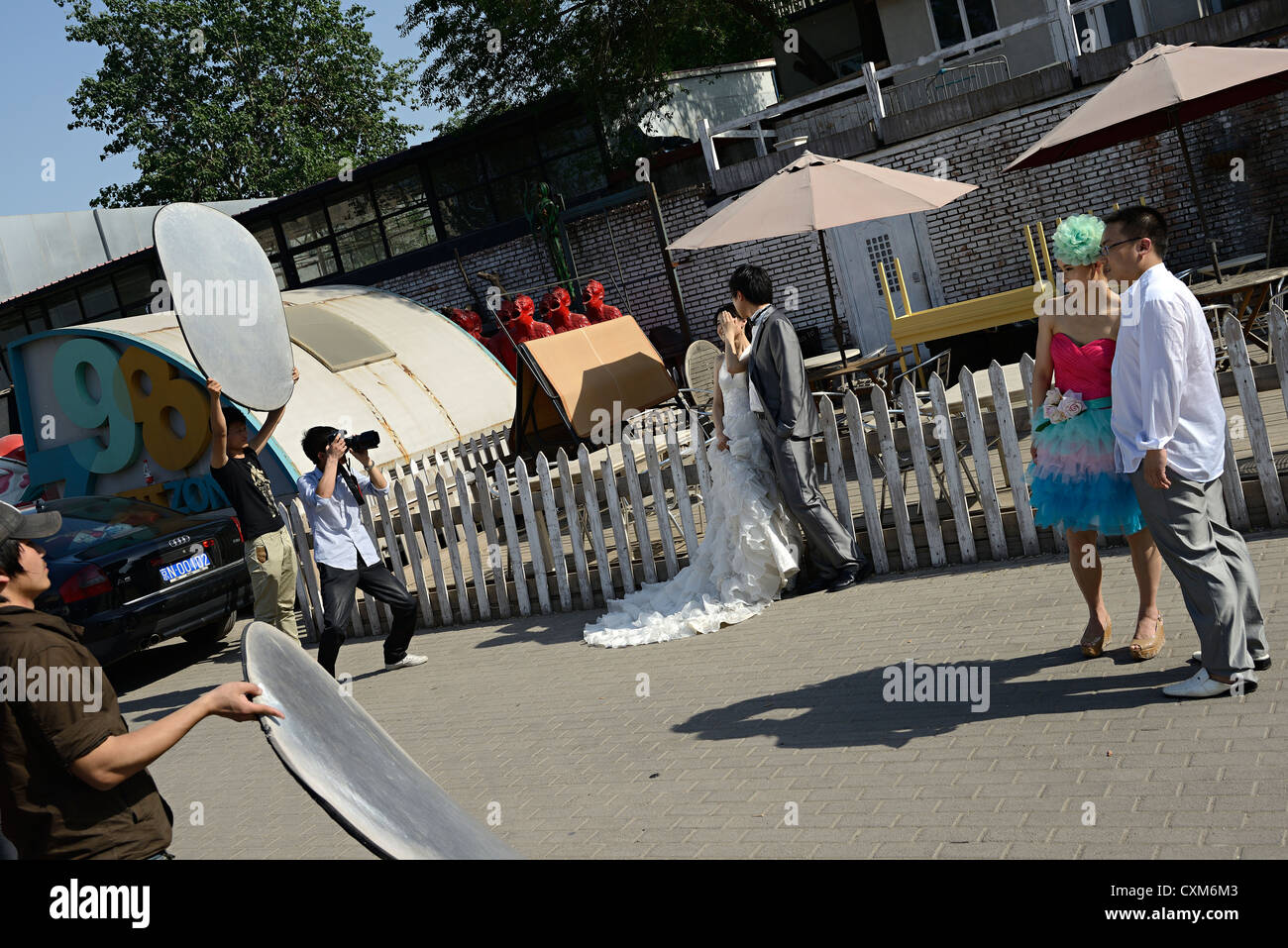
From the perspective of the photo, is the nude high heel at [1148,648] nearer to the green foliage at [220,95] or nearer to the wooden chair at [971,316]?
the wooden chair at [971,316]

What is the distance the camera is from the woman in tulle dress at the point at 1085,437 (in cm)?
482

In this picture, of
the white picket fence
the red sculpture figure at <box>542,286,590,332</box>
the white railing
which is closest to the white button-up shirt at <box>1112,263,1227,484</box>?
the white picket fence

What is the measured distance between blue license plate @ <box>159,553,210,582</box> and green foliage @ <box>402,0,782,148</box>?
12841 mm

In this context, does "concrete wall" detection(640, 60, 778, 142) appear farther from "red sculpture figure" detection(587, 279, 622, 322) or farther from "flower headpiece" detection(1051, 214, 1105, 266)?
"flower headpiece" detection(1051, 214, 1105, 266)

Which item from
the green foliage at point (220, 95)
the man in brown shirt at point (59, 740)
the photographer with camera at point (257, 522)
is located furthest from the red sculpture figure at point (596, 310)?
the green foliage at point (220, 95)

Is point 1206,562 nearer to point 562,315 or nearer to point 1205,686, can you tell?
point 1205,686

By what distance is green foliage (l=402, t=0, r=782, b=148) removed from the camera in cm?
1989

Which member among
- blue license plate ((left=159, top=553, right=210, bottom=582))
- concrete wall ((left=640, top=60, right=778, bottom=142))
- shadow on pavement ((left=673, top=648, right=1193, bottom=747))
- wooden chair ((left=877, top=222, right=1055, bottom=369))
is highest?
concrete wall ((left=640, top=60, right=778, bottom=142))

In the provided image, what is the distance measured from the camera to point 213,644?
10.9m

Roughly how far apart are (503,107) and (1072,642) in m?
19.3

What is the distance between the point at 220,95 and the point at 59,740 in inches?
1895

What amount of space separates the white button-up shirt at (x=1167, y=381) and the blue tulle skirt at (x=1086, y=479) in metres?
0.42

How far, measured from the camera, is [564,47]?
66.8 ft
